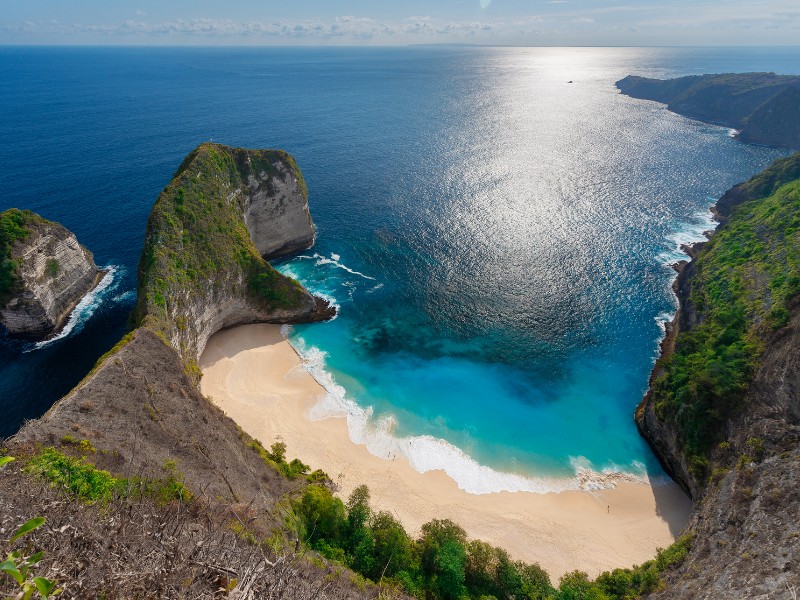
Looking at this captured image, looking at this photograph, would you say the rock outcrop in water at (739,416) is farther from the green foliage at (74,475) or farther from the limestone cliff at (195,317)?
the green foliage at (74,475)

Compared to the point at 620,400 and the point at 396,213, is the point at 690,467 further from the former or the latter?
the point at 396,213

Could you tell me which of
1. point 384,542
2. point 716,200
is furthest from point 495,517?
point 716,200

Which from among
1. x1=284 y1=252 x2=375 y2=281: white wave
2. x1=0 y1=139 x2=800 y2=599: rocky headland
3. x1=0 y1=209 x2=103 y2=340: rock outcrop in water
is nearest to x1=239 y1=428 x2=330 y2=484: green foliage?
x1=0 y1=139 x2=800 y2=599: rocky headland

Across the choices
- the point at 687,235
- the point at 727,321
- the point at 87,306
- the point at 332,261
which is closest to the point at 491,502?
the point at 727,321

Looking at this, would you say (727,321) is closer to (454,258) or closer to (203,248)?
(454,258)

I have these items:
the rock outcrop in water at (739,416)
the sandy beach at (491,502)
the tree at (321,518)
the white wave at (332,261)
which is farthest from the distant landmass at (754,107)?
the tree at (321,518)
